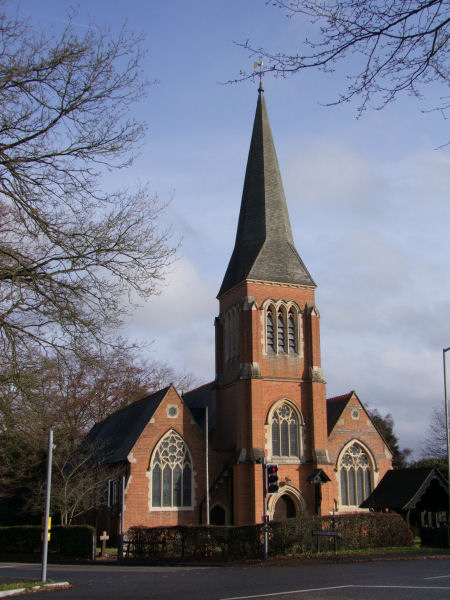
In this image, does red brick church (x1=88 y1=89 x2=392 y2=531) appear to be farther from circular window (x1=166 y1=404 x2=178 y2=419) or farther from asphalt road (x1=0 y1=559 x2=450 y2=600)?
asphalt road (x1=0 y1=559 x2=450 y2=600)

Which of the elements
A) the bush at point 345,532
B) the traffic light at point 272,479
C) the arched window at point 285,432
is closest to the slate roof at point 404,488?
the bush at point 345,532

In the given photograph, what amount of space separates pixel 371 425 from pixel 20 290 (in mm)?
29803

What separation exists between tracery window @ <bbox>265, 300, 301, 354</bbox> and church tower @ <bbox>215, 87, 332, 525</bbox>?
0.06m

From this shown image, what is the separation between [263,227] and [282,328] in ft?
21.4

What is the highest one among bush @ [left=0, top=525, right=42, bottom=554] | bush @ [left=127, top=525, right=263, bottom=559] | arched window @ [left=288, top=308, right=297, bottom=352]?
arched window @ [left=288, top=308, right=297, bottom=352]

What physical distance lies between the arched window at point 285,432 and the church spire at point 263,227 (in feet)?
24.4

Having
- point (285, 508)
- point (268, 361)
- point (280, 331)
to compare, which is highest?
point (280, 331)

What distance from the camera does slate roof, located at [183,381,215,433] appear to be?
4031cm

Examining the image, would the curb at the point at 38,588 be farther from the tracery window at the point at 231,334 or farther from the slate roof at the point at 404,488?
the tracery window at the point at 231,334

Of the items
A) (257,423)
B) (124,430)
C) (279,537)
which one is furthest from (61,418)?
(279,537)

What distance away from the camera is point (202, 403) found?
43688 millimetres

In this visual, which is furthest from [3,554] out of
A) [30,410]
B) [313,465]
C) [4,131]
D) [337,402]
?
[4,131]

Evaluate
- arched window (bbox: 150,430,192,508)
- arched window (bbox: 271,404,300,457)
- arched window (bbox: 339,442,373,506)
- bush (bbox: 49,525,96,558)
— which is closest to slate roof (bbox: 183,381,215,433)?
arched window (bbox: 150,430,192,508)

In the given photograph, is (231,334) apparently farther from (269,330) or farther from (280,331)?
(280,331)
